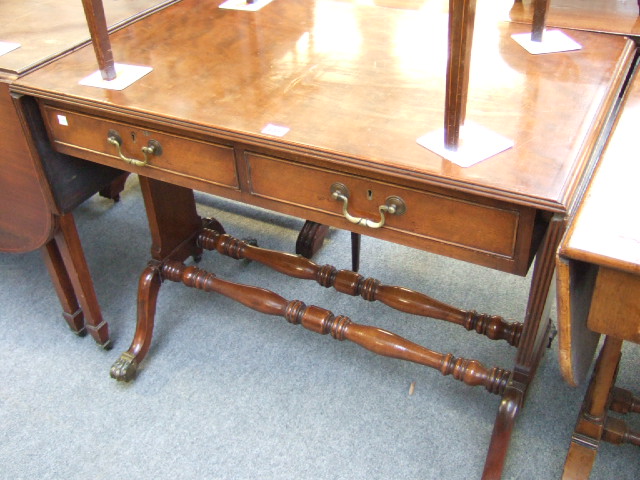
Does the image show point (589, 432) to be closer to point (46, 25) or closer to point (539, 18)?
point (539, 18)

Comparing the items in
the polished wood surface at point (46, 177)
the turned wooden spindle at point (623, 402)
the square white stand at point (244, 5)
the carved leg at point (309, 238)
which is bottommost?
the carved leg at point (309, 238)

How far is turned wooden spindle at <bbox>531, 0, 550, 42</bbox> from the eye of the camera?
1.59 meters

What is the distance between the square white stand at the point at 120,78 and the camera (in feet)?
5.10

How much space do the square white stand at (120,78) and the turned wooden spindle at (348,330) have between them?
26.4 inches

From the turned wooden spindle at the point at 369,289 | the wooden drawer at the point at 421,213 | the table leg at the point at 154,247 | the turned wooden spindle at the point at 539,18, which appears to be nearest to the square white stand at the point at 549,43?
the turned wooden spindle at the point at 539,18

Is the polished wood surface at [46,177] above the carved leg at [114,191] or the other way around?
above

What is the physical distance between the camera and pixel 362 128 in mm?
1331

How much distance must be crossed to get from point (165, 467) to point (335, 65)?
1135 mm

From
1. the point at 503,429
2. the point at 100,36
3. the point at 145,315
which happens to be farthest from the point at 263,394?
the point at 100,36

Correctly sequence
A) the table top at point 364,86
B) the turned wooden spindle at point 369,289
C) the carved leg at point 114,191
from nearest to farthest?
1. the table top at point 364,86
2. the turned wooden spindle at point 369,289
3. the carved leg at point 114,191

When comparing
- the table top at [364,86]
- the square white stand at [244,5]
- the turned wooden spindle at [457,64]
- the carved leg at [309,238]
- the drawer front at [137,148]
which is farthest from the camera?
the carved leg at [309,238]

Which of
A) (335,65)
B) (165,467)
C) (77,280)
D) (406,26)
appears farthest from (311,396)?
(406,26)

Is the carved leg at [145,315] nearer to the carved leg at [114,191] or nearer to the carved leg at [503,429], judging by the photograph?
the carved leg at [114,191]

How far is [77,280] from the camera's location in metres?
1.99
